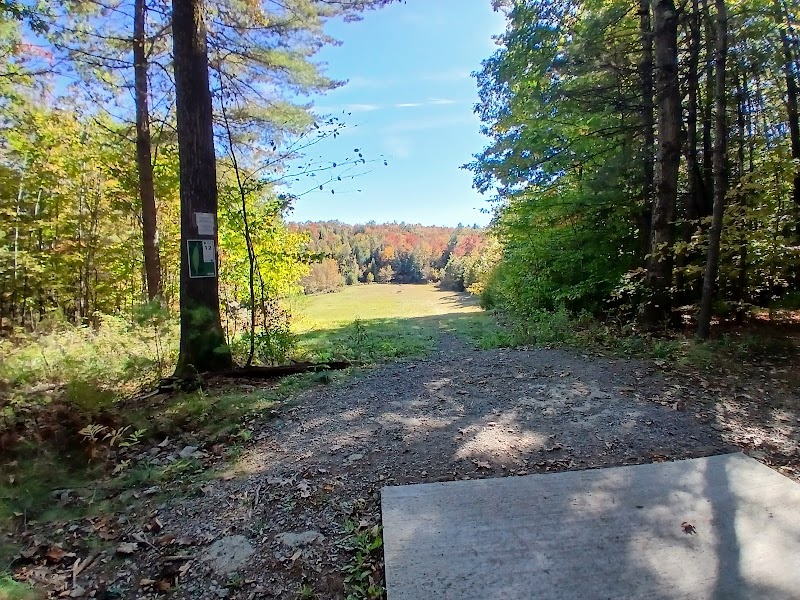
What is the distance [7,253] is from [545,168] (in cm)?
1057

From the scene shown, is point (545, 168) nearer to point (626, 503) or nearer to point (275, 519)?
point (626, 503)

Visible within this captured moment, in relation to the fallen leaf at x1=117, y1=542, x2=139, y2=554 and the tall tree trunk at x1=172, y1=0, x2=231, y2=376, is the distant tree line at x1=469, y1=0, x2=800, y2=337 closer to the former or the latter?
the tall tree trunk at x1=172, y1=0, x2=231, y2=376

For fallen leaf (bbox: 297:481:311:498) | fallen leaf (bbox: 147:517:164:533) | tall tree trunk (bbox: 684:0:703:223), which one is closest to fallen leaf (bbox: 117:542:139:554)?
fallen leaf (bbox: 147:517:164:533)

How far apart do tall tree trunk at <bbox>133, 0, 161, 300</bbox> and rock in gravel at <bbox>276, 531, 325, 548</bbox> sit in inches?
254

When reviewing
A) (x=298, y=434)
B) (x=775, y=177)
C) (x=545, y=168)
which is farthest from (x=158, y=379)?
(x=775, y=177)

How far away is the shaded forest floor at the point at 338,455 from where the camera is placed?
2.05 meters

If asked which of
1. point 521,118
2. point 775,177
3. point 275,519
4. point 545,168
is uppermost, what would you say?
point 521,118

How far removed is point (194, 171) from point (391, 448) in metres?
3.73

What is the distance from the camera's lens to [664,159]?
616 cm

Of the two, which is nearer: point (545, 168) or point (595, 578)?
point (595, 578)

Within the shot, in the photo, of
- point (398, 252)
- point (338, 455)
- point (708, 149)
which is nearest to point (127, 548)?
point (338, 455)

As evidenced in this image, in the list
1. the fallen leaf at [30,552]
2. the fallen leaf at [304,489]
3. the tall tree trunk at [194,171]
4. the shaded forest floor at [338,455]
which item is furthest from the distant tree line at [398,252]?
the fallen leaf at [30,552]

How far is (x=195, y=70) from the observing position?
15.8ft

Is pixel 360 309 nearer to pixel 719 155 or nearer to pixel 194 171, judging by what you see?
pixel 194 171
